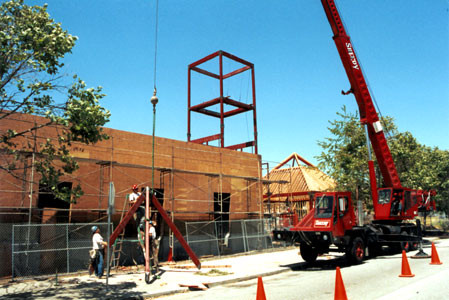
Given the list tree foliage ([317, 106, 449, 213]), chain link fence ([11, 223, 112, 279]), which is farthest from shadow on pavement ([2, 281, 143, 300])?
tree foliage ([317, 106, 449, 213])

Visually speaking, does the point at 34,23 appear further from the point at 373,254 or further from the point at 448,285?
the point at 373,254

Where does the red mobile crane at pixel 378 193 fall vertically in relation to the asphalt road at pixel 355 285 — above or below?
above

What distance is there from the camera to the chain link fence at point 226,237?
61.0 ft

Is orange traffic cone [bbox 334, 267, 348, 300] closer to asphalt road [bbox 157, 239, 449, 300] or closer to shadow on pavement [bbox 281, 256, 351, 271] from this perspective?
asphalt road [bbox 157, 239, 449, 300]

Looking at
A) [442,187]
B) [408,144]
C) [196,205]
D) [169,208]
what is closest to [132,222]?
[169,208]

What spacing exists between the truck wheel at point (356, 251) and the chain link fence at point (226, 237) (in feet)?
20.2

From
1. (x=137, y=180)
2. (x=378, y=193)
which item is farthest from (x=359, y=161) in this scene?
(x=137, y=180)

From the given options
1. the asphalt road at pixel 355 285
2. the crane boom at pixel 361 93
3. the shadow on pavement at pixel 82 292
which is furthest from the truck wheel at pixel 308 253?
the shadow on pavement at pixel 82 292

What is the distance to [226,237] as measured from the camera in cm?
1978

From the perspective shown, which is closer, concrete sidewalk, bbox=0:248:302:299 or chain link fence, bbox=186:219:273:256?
concrete sidewalk, bbox=0:248:302:299

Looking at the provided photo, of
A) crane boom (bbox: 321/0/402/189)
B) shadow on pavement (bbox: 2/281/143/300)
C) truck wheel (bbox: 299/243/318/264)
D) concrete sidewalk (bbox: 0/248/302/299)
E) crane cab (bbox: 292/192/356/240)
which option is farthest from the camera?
crane boom (bbox: 321/0/402/189)

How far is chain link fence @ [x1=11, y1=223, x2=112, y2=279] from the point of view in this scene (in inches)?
492

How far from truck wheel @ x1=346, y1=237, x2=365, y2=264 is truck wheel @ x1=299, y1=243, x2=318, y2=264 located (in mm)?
1335

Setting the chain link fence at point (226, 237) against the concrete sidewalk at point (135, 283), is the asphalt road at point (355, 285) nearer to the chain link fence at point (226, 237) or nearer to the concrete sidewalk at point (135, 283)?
the concrete sidewalk at point (135, 283)
